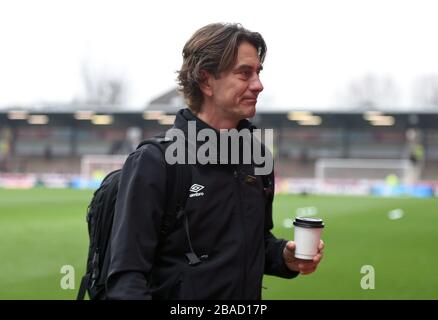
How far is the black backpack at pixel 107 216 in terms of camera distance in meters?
→ 2.32

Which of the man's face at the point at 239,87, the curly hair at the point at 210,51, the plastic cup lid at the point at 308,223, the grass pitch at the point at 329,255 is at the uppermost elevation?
the curly hair at the point at 210,51

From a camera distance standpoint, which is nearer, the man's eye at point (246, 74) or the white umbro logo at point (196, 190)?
the white umbro logo at point (196, 190)

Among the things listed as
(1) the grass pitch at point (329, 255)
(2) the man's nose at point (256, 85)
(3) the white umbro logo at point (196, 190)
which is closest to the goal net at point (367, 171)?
(1) the grass pitch at point (329, 255)

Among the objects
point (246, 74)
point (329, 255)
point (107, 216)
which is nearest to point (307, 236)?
point (246, 74)

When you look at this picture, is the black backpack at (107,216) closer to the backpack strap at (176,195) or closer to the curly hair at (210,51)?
the backpack strap at (176,195)

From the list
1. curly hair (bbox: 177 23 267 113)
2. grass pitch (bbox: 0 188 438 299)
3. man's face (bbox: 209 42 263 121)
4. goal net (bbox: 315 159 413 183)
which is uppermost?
curly hair (bbox: 177 23 267 113)

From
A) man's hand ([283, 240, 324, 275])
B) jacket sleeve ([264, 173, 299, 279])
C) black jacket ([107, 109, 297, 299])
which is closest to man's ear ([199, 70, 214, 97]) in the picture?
black jacket ([107, 109, 297, 299])

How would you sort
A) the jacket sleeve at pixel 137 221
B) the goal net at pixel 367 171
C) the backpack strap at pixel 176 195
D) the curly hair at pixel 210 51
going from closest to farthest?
1. the jacket sleeve at pixel 137 221
2. the backpack strap at pixel 176 195
3. the curly hair at pixel 210 51
4. the goal net at pixel 367 171

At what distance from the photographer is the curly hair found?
8.08 ft

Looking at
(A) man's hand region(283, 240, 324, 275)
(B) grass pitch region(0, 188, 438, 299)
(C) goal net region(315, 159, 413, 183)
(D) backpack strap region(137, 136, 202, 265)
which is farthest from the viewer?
(C) goal net region(315, 159, 413, 183)

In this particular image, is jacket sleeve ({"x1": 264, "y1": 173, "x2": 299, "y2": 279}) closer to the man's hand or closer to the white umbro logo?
the man's hand

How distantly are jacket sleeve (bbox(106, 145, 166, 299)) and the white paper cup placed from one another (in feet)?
1.94

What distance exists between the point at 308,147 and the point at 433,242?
102ft

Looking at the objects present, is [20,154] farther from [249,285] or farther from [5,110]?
[249,285]
